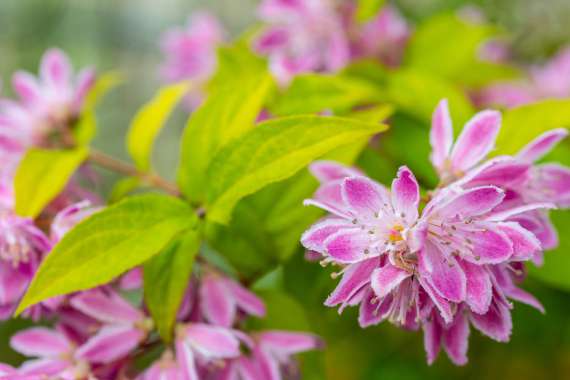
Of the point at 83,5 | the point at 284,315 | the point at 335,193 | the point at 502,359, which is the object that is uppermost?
the point at 83,5

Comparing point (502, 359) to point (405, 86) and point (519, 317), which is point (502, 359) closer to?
point (519, 317)

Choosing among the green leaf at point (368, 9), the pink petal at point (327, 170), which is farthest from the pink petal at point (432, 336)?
the green leaf at point (368, 9)

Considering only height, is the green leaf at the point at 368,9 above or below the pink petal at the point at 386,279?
above

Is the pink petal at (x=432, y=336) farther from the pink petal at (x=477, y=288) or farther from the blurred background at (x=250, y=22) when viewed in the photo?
the blurred background at (x=250, y=22)

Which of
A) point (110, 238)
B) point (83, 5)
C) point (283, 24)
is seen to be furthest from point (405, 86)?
point (83, 5)

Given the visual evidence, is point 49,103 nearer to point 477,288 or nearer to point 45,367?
point 45,367

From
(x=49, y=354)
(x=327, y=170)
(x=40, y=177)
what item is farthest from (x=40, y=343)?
(x=327, y=170)

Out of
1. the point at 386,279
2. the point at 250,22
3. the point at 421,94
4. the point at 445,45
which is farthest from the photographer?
the point at 250,22
